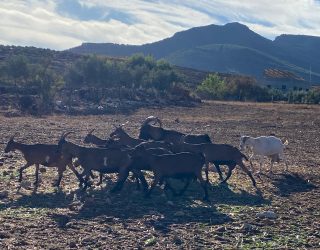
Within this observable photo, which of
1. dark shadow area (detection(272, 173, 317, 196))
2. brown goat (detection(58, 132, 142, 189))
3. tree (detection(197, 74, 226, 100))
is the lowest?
tree (detection(197, 74, 226, 100))

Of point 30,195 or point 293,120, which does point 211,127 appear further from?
point 30,195

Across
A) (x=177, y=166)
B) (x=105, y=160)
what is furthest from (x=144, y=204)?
(x=105, y=160)

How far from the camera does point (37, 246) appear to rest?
34.6ft

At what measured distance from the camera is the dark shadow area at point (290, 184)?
16.4 meters

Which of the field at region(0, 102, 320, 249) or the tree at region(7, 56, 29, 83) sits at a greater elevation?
the tree at region(7, 56, 29, 83)

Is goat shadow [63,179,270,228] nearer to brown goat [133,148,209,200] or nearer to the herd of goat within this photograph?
the herd of goat

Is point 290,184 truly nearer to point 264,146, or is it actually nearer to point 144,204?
point 264,146

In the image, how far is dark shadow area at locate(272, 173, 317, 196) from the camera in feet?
53.8

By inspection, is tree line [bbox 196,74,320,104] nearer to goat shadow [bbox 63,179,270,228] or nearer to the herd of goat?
the herd of goat

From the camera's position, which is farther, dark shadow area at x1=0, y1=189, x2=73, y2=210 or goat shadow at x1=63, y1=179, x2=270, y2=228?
dark shadow area at x1=0, y1=189, x2=73, y2=210

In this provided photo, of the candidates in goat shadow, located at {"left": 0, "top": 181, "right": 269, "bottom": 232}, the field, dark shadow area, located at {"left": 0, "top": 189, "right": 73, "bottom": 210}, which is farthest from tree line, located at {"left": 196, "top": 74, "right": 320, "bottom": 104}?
dark shadow area, located at {"left": 0, "top": 189, "right": 73, "bottom": 210}

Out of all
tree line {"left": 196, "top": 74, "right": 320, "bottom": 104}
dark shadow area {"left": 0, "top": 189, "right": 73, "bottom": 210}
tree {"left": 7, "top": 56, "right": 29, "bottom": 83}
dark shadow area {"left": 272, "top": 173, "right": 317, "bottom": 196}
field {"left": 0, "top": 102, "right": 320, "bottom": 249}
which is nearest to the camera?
field {"left": 0, "top": 102, "right": 320, "bottom": 249}

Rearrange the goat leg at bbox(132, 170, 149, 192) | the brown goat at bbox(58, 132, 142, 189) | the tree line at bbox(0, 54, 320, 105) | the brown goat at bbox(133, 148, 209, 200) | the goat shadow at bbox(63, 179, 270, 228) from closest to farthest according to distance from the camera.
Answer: the goat shadow at bbox(63, 179, 270, 228)
the brown goat at bbox(133, 148, 209, 200)
the goat leg at bbox(132, 170, 149, 192)
the brown goat at bbox(58, 132, 142, 189)
the tree line at bbox(0, 54, 320, 105)

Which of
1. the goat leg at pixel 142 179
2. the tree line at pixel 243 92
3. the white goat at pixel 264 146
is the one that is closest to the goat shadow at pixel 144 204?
the goat leg at pixel 142 179
